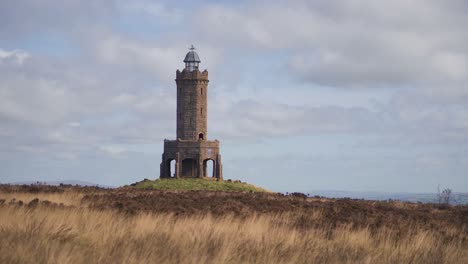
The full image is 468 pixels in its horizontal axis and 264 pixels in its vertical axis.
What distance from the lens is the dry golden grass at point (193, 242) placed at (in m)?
9.84

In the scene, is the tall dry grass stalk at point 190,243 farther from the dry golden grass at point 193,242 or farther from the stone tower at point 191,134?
the stone tower at point 191,134

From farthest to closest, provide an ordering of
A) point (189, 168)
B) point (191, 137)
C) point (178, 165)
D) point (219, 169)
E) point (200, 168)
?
point (191, 137), point (189, 168), point (219, 169), point (178, 165), point (200, 168)

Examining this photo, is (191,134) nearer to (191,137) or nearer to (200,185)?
(191,137)

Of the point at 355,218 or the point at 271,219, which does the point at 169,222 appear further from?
the point at 355,218

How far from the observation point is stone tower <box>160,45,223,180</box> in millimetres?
78062

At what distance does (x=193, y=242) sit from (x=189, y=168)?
223 ft

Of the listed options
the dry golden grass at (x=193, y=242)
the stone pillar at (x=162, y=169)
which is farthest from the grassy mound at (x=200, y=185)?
the dry golden grass at (x=193, y=242)

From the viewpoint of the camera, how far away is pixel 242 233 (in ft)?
45.1

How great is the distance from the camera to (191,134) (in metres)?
81.1

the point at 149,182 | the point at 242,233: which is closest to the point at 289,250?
the point at 242,233

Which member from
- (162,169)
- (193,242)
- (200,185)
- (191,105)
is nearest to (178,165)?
(162,169)

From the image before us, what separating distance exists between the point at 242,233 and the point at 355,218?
706cm

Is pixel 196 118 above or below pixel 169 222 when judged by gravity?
above

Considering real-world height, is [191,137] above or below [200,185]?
above
